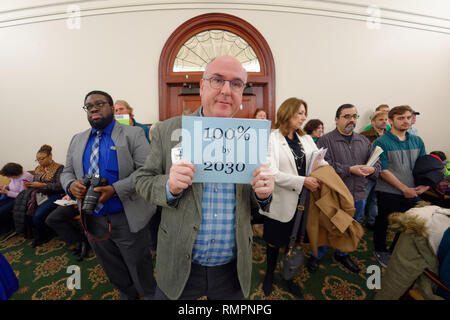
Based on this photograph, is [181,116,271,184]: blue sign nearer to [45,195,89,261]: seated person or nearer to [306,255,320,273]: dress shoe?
[306,255,320,273]: dress shoe

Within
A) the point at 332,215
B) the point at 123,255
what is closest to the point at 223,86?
the point at 332,215

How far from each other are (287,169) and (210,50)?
10.1 ft

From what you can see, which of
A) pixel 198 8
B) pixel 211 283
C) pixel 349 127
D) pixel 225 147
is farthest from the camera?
pixel 198 8

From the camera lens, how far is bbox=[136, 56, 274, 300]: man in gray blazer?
0.72 metres

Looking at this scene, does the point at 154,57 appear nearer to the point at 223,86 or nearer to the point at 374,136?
the point at 223,86

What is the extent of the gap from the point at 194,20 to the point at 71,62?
262cm

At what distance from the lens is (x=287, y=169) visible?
143cm

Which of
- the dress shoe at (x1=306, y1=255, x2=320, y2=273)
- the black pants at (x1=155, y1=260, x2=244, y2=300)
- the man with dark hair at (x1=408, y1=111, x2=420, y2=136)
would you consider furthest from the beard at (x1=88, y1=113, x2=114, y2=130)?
the man with dark hair at (x1=408, y1=111, x2=420, y2=136)

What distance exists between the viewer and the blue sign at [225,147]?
22.3 inches

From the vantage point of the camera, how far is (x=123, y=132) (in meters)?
1.37

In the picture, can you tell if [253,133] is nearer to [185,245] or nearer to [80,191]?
[185,245]

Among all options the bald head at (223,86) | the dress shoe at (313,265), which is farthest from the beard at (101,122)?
the dress shoe at (313,265)

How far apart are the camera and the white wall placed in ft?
7.69

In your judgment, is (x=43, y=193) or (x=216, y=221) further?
(x=43, y=193)
